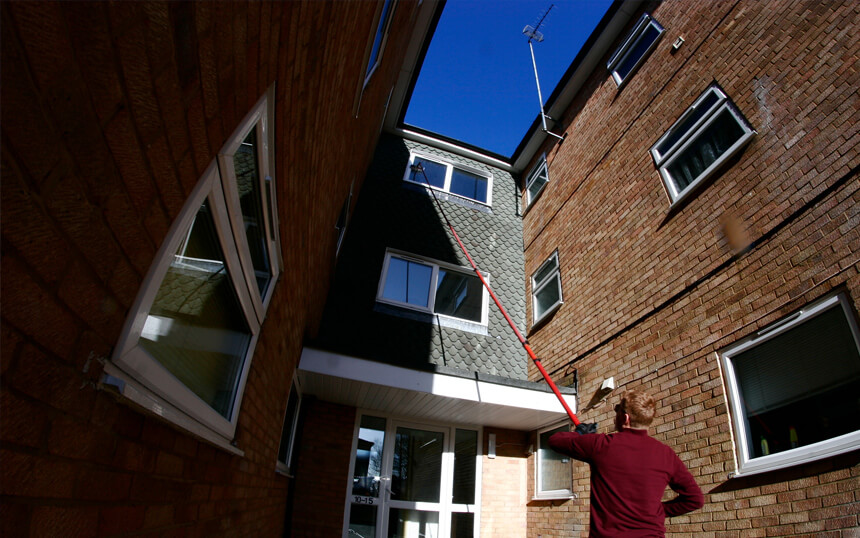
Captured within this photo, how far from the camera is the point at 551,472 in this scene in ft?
20.9

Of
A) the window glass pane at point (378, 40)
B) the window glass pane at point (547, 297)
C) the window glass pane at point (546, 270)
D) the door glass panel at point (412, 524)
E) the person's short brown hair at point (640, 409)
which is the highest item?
the window glass pane at point (378, 40)

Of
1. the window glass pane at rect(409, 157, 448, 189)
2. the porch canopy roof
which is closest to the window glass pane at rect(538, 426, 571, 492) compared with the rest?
the porch canopy roof

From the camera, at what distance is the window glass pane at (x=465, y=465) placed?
673 cm

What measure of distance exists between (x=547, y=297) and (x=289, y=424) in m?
4.72

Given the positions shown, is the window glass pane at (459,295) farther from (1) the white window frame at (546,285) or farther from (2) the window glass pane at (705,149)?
(2) the window glass pane at (705,149)

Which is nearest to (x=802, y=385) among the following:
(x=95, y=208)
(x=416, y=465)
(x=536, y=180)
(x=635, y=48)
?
(x=95, y=208)

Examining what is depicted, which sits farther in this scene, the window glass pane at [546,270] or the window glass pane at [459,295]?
the window glass pane at [459,295]

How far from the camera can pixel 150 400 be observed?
1177mm

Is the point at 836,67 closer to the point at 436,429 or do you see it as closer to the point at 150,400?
the point at 150,400

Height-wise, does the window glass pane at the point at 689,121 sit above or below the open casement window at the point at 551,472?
above

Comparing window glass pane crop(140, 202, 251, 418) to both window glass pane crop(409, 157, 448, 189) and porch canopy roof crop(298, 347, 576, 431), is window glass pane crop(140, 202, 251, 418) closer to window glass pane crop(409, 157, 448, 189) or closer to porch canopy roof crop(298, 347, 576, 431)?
porch canopy roof crop(298, 347, 576, 431)

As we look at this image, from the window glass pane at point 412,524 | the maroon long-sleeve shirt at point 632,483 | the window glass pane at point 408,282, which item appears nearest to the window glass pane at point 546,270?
the window glass pane at point 408,282

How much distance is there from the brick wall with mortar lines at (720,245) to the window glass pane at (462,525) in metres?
0.86

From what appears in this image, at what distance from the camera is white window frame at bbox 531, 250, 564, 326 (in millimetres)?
7172
